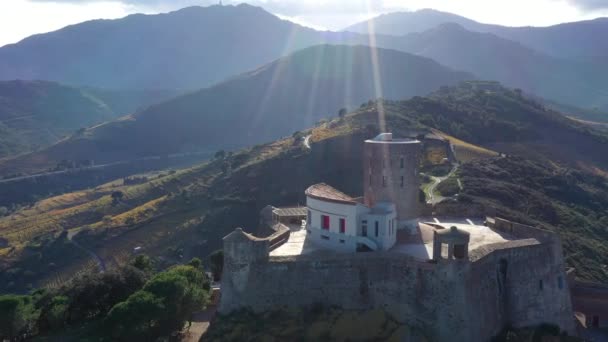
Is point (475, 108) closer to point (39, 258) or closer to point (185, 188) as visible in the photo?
point (185, 188)

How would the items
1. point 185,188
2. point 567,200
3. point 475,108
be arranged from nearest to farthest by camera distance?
point 567,200, point 185,188, point 475,108

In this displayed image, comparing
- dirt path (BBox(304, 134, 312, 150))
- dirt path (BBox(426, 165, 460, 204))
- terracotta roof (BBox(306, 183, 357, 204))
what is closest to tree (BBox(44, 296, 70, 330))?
terracotta roof (BBox(306, 183, 357, 204))

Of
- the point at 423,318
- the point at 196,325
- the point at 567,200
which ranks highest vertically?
the point at 423,318

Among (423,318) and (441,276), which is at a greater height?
(441,276)

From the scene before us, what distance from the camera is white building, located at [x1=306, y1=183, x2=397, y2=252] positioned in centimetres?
3356

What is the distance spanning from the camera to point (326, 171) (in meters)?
87.6

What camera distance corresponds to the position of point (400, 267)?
98.2 ft

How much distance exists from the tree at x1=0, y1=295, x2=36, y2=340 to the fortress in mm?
14195

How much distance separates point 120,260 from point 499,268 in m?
62.6

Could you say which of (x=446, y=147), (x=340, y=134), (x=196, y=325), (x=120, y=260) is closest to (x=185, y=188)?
(x=120, y=260)

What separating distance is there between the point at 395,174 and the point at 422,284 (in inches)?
359

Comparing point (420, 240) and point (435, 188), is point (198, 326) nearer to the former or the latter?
point (420, 240)

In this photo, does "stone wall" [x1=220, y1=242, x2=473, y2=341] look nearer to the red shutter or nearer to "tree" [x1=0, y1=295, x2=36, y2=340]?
the red shutter

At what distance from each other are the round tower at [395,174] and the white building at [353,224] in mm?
1349
